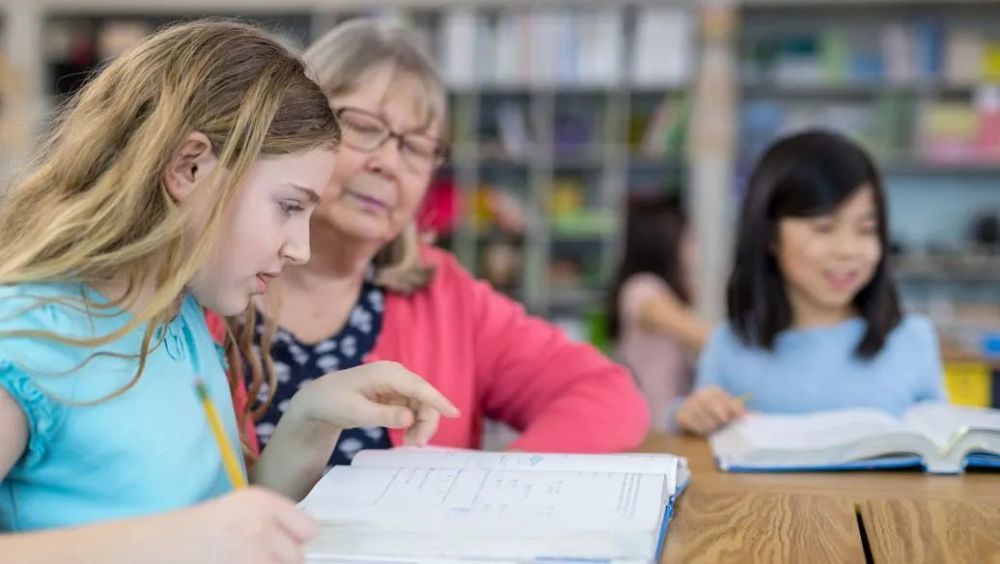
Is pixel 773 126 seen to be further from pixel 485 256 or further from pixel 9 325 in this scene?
pixel 9 325

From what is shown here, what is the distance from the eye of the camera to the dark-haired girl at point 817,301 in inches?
72.7

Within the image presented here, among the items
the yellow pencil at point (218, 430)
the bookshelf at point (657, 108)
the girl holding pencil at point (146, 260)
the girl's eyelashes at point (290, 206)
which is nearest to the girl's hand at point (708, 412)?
the girl holding pencil at point (146, 260)

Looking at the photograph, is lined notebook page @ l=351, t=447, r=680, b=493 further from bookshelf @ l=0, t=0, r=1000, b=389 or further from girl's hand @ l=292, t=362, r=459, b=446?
bookshelf @ l=0, t=0, r=1000, b=389

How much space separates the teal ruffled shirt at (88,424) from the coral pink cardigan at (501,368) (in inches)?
17.5

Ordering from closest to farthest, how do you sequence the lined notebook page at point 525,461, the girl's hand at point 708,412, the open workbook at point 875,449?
the lined notebook page at point 525,461 < the open workbook at point 875,449 < the girl's hand at point 708,412

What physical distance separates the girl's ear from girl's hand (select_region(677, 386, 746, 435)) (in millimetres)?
884

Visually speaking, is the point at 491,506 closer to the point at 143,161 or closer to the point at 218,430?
the point at 218,430

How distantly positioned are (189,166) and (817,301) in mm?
1343

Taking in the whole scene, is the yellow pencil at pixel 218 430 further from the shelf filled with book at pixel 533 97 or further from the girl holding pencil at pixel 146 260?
the shelf filled with book at pixel 533 97

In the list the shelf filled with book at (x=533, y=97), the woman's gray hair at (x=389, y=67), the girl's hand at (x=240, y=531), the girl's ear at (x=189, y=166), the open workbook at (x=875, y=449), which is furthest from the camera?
the shelf filled with book at (x=533, y=97)

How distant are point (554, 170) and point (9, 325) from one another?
4468 mm

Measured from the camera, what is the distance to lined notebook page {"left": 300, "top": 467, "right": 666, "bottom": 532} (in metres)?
0.88

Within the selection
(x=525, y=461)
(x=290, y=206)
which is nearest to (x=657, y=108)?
(x=525, y=461)

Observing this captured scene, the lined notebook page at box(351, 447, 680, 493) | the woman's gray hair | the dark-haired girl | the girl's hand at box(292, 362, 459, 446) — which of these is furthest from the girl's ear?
the dark-haired girl
